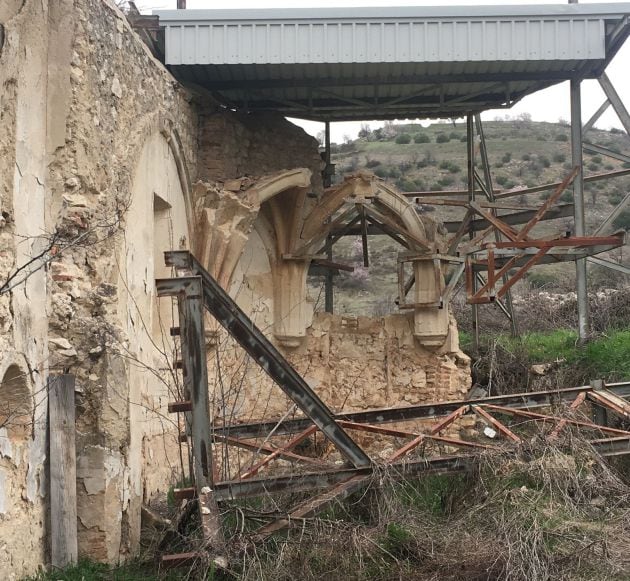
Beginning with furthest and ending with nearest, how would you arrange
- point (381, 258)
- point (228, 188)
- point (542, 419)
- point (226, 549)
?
point (381, 258) < point (228, 188) < point (542, 419) < point (226, 549)

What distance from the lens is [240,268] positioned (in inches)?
493

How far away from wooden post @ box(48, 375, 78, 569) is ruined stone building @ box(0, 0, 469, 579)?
87 millimetres

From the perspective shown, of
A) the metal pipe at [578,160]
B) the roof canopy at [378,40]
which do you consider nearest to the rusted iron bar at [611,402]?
the metal pipe at [578,160]

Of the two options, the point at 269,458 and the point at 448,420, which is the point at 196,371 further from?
the point at 448,420

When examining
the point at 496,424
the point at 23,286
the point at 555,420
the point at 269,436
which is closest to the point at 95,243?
the point at 23,286

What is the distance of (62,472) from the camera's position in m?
6.67

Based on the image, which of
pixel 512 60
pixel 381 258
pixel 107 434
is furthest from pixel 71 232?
pixel 381 258

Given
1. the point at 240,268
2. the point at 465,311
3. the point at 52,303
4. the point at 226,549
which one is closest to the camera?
the point at 226,549

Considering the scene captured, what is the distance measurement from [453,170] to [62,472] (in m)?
33.0

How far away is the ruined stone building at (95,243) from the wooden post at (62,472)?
9 centimetres

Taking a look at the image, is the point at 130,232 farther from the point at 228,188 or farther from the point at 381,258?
the point at 381,258

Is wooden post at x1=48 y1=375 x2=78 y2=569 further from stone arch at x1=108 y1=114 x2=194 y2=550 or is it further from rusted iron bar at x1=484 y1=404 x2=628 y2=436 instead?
rusted iron bar at x1=484 y1=404 x2=628 y2=436

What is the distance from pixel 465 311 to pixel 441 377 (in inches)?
307

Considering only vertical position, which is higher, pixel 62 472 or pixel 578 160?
pixel 578 160
